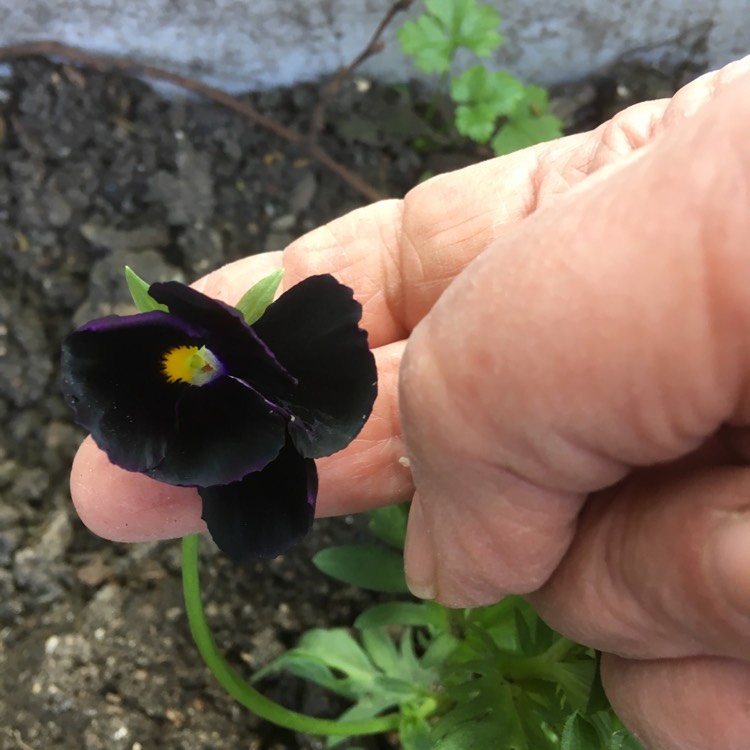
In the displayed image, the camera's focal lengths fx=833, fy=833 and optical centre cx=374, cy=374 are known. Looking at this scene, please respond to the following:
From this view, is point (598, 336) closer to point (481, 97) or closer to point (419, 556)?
point (419, 556)

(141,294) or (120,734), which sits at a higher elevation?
(141,294)

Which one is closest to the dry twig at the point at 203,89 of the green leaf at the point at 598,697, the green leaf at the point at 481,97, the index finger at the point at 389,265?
the green leaf at the point at 481,97

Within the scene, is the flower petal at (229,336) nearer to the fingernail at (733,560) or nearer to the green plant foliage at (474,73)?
the fingernail at (733,560)

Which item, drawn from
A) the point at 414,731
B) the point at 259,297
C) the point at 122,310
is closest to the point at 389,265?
the point at 259,297

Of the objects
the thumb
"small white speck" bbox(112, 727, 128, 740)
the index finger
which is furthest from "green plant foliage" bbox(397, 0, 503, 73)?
"small white speck" bbox(112, 727, 128, 740)

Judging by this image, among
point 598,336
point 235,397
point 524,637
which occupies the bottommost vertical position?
point 524,637

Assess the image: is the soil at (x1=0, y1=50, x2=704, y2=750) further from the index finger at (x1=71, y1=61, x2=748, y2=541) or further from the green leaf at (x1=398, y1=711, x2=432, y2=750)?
the index finger at (x1=71, y1=61, x2=748, y2=541)
